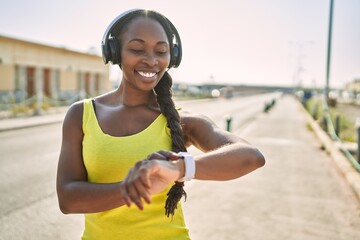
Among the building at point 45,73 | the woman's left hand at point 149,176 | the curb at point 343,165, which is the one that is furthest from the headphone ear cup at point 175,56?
the building at point 45,73

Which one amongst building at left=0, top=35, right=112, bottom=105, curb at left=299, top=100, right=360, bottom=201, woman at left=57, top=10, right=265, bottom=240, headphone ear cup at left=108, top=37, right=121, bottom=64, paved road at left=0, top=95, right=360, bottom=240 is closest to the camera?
woman at left=57, top=10, right=265, bottom=240

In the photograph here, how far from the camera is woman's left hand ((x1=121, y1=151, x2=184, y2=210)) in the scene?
3.56 feet

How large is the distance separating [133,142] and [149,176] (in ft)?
1.49

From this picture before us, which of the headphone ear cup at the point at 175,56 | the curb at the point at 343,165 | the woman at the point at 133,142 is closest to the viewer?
the woman at the point at 133,142

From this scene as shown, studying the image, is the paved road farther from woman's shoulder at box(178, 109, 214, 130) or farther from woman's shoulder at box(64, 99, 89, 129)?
woman's shoulder at box(64, 99, 89, 129)

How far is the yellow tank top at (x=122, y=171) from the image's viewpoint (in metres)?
1.59

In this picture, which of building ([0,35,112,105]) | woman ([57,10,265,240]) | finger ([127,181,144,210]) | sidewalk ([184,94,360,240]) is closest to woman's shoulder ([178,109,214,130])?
woman ([57,10,265,240])

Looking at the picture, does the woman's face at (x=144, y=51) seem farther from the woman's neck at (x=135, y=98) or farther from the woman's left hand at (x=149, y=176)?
the woman's left hand at (x=149, y=176)

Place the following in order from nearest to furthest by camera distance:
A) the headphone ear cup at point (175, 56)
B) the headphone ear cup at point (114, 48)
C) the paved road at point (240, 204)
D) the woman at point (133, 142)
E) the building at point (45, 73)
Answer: the woman at point (133, 142) < the headphone ear cup at point (114, 48) < the headphone ear cup at point (175, 56) < the paved road at point (240, 204) < the building at point (45, 73)

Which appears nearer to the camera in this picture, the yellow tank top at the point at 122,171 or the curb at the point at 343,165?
the yellow tank top at the point at 122,171

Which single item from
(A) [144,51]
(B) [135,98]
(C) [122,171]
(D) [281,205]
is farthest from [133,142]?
(D) [281,205]

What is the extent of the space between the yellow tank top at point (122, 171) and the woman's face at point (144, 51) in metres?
0.24

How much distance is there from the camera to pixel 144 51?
5.41 ft

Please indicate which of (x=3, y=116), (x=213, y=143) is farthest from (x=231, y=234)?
(x=3, y=116)
